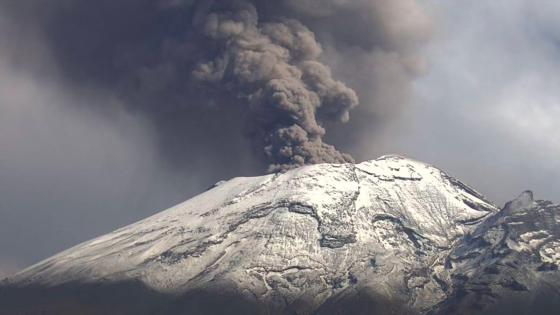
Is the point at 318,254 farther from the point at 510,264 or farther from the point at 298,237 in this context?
the point at 510,264

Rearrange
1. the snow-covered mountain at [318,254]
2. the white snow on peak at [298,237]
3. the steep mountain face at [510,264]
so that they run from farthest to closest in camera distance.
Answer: the white snow on peak at [298,237] < the snow-covered mountain at [318,254] < the steep mountain face at [510,264]

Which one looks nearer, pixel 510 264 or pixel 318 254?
pixel 510 264

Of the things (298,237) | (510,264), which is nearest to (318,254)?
(298,237)

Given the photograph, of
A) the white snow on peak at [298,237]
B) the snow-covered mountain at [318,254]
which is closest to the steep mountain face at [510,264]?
the snow-covered mountain at [318,254]

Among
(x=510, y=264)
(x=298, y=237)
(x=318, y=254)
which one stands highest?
(x=298, y=237)

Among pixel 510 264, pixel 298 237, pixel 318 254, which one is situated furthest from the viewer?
pixel 298 237

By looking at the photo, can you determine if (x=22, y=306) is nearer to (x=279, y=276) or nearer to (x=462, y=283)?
(x=279, y=276)

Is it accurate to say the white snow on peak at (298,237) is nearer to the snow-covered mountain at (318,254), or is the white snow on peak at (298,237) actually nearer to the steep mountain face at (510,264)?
the snow-covered mountain at (318,254)
